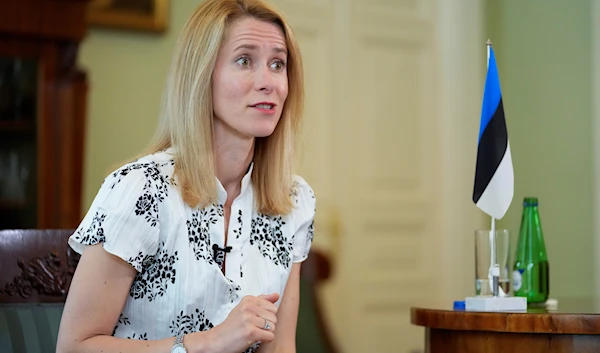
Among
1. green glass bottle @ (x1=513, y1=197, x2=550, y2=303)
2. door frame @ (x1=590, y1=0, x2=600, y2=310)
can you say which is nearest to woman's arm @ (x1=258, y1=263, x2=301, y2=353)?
green glass bottle @ (x1=513, y1=197, x2=550, y2=303)

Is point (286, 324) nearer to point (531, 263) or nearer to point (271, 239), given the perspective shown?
point (271, 239)

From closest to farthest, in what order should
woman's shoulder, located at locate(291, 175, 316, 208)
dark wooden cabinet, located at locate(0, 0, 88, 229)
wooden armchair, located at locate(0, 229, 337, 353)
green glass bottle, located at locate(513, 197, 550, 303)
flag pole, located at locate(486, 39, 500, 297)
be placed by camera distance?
wooden armchair, located at locate(0, 229, 337, 353) < flag pole, located at locate(486, 39, 500, 297) < woman's shoulder, located at locate(291, 175, 316, 208) < green glass bottle, located at locate(513, 197, 550, 303) < dark wooden cabinet, located at locate(0, 0, 88, 229)

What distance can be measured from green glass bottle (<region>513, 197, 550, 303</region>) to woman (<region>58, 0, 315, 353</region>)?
625 millimetres

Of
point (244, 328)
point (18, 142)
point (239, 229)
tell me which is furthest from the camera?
point (18, 142)

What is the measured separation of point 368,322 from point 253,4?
3035 mm

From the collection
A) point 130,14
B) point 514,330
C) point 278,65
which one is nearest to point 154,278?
point 278,65

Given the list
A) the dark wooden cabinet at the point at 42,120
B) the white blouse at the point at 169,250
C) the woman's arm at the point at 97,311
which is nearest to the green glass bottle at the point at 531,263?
the white blouse at the point at 169,250

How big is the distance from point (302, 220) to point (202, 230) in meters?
0.32

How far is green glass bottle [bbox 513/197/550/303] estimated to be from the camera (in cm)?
217

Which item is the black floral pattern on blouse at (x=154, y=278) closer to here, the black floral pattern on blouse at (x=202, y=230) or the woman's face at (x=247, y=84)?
the black floral pattern on blouse at (x=202, y=230)

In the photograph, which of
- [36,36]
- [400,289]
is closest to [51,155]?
[36,36]

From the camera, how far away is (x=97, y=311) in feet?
5.33

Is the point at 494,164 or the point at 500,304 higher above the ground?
the point at 494,164

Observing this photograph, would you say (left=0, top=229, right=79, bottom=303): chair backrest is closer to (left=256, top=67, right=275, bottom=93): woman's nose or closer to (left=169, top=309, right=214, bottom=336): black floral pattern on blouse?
(left=169, top=309, right=214, bottom=336): black floral pattern on blouse
